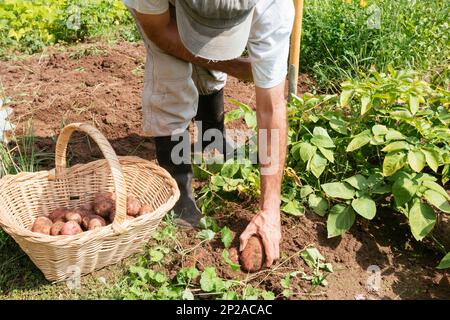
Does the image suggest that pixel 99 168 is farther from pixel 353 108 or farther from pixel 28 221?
pixel 353 108

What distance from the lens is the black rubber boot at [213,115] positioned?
2.94 m

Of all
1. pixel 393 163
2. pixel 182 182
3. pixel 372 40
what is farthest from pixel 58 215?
pixel 372 40

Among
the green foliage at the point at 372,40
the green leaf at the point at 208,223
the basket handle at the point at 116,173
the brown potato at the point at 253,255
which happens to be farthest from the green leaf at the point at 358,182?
the green foliage at the point at 372,40

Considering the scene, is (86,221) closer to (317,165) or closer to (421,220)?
(317,165)

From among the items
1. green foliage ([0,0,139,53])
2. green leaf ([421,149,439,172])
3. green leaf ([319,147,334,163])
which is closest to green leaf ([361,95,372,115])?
green leaf ([319,147,334,163])

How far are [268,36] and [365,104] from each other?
0.67 metres

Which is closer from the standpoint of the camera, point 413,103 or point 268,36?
point 268,36

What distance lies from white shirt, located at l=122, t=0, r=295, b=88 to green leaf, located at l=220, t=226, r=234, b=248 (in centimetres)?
65

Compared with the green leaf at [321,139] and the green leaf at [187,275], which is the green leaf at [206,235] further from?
the green leaf at [321,139]

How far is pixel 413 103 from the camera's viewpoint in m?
2.38

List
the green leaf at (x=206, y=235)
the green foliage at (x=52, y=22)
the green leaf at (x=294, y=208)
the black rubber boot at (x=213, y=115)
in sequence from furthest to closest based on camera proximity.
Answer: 1. the green foliage at (x=52, y=22)
2. the black rubber boot at (x=213, y=115)
3. the green leaf at (x=294, y=208)
4. the green leaf at (x=206, y=235)

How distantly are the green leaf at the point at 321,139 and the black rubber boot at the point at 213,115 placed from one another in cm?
58

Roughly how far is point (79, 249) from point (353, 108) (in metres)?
1.51

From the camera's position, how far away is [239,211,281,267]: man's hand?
2215mm
